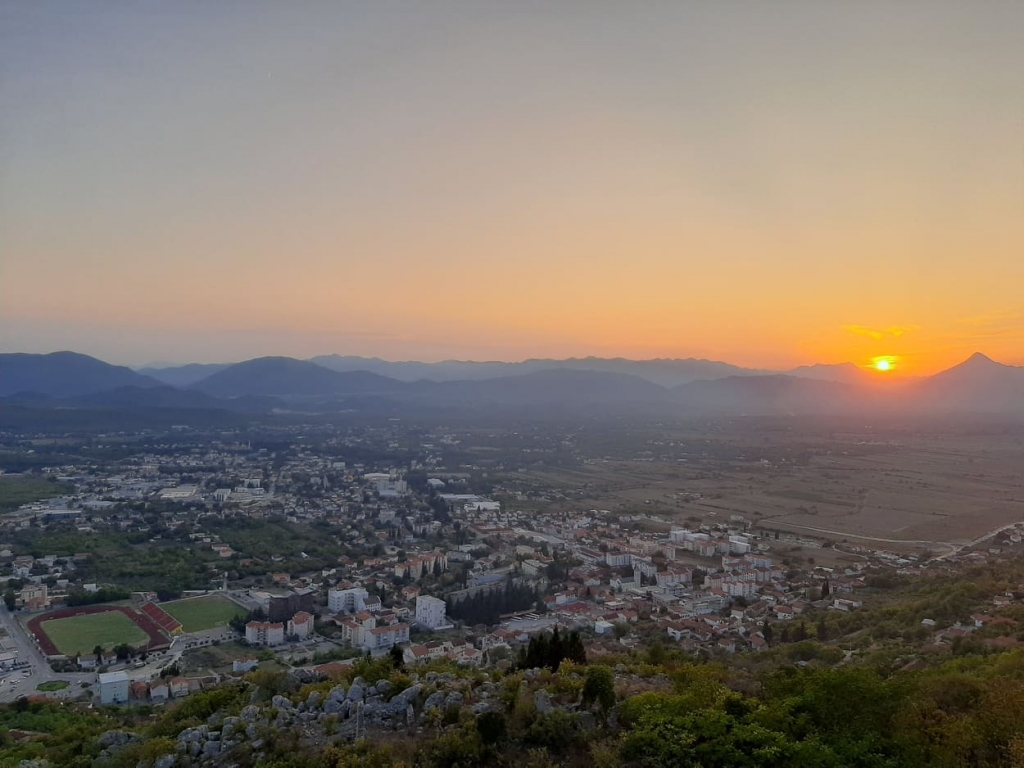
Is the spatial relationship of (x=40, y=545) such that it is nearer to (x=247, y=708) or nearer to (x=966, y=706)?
(x=247, y=708)

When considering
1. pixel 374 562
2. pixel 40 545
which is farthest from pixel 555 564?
pixel 40 545

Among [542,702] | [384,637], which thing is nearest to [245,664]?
[384,637]

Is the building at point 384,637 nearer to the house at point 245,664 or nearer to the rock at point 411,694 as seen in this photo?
the house at point 245,664

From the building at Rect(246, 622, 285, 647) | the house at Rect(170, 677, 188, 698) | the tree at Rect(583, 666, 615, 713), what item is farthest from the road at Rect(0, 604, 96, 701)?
the tree at Rect(583, 666, 615, 713)

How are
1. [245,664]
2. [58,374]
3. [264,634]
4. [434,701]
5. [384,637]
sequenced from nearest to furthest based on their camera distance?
[434,701]
[245,664]
[384,637]
[264,634]
[58,374]

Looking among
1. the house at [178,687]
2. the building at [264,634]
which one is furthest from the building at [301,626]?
the house at [178,687]

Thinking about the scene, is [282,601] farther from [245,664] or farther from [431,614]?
[245,664]
